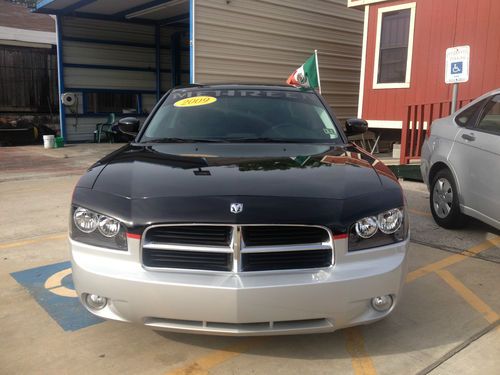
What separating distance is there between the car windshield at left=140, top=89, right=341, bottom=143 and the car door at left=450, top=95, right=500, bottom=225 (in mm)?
1555

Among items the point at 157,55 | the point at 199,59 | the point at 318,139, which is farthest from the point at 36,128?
the point at 318,139

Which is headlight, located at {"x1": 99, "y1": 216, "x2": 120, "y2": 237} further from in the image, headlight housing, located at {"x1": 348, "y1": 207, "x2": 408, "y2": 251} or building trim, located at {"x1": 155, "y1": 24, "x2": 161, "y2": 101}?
building trim, located at {"x1": 155, "y1": 24, "x2": 161, "y2": 101}

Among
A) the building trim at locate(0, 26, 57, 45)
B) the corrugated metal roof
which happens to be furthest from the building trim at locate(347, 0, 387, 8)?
the corrugated metal roof

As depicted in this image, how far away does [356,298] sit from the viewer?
8.01ft

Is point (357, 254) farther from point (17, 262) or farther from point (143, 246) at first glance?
point (17, 262)

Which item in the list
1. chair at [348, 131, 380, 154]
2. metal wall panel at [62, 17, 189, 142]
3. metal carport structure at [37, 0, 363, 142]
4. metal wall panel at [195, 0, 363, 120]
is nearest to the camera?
metal wall panel at [195, 0, 363, 120]

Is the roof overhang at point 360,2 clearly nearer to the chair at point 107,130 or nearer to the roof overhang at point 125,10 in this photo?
the roof overhang at point 125,10

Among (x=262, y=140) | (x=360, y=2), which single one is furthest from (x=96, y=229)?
(x=360, y=2)

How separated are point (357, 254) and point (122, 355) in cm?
146

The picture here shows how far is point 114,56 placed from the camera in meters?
16.9

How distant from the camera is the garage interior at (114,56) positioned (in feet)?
50.4

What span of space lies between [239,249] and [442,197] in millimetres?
3675

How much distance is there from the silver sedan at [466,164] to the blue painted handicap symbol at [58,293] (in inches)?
139

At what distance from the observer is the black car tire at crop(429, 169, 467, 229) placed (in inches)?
199
